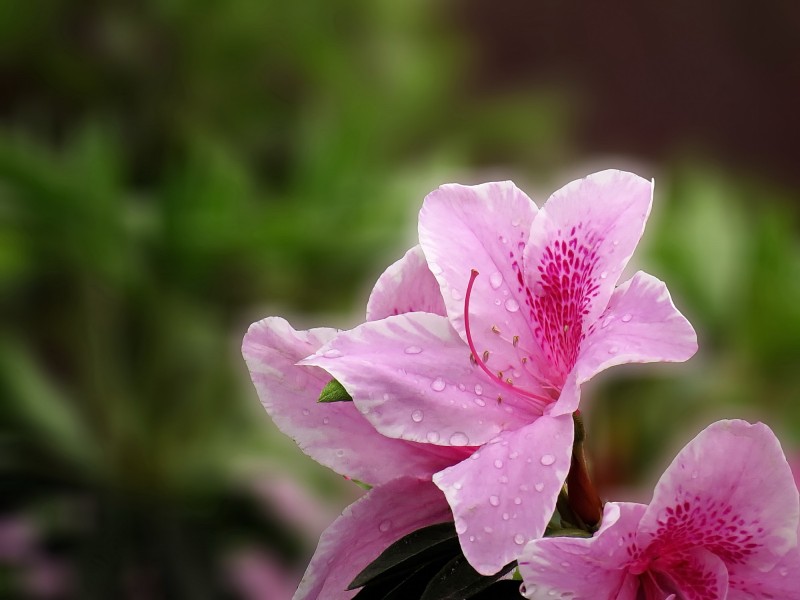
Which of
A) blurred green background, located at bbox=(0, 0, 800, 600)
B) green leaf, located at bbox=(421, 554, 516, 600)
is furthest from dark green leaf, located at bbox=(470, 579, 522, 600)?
blurred green background, located at bbox=(0, 0, 800, 600)

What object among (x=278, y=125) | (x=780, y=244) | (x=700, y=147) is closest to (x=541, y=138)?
(x=278, y=125)

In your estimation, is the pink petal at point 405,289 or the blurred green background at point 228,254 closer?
the pink petal at point 405,289

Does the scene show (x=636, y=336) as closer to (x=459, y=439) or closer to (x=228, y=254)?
(x=459, y=439)

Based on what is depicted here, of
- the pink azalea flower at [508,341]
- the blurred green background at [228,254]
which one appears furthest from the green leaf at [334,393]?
the blurred green background at [228,254]

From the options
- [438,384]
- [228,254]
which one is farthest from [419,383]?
[228,254]

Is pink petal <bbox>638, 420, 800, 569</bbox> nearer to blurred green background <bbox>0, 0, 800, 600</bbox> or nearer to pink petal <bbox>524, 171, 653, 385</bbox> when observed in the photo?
pink petal <bbox>524, 171, 653, 385</bbox>

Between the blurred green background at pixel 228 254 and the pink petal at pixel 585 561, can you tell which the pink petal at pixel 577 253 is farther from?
the blurred green background at pixel 228 254

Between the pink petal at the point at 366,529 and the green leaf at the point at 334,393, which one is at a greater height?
the green leaf at the point at 334,393
